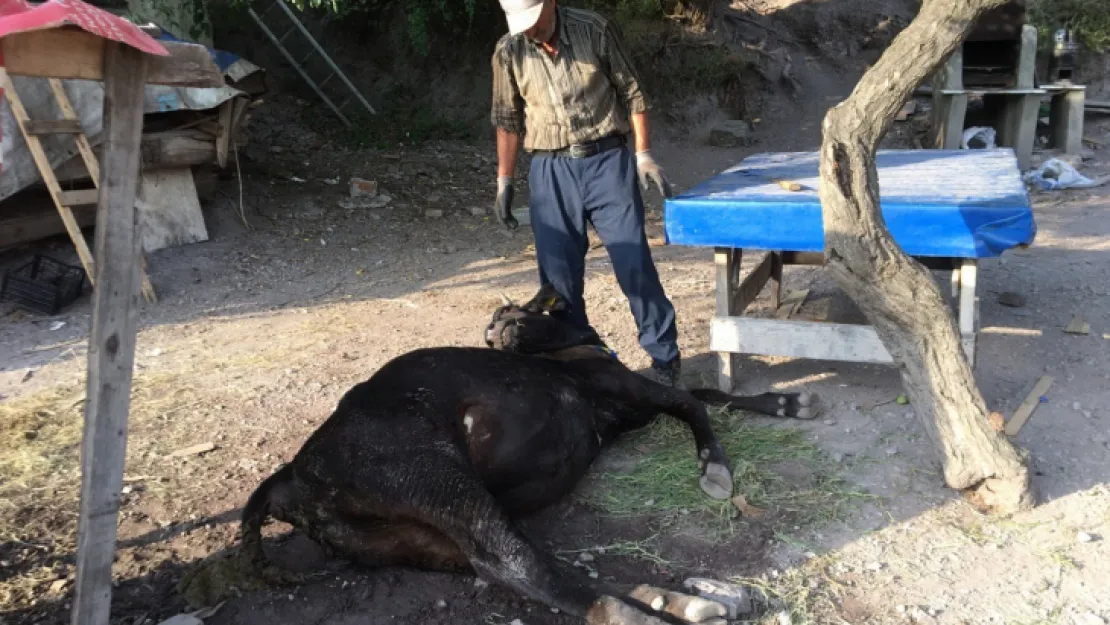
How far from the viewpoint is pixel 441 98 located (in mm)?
11828

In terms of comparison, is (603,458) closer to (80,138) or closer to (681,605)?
(681,605)

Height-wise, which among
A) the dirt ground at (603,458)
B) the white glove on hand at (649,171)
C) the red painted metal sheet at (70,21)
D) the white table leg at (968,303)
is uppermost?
the red painted metal sheet at (70,21)

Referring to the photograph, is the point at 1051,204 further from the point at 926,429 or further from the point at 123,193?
the point at 123,193

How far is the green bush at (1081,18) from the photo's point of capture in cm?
1213

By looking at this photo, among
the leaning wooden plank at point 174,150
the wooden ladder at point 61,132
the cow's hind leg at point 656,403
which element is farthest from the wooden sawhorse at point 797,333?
the leaning wooden plank at point 174,150

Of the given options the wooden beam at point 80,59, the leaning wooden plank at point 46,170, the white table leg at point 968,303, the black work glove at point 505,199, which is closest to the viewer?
the wooden beam at point 80,59

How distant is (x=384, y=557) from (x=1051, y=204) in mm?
7927

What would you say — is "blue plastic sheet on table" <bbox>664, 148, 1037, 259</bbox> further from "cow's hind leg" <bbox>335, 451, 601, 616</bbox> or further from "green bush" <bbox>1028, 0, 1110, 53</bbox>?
"green bush" <bbox>1028, 0, 1110, 53</bbox>

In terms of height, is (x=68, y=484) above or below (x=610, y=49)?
below

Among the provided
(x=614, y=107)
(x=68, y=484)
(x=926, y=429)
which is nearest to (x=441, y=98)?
(x=614, y=107)

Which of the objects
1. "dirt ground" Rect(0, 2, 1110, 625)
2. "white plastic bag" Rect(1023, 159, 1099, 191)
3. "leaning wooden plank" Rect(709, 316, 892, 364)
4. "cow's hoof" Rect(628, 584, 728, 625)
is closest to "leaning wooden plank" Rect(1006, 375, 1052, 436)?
"dirt ground" Rect(0, 2, 1110, 625)

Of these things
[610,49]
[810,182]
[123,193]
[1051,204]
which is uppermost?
[610,49]

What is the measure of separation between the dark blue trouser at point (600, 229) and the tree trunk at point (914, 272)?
1118 mm

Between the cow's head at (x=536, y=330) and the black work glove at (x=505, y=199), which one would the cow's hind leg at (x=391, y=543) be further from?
the black work glove at (x=505, y=199)
